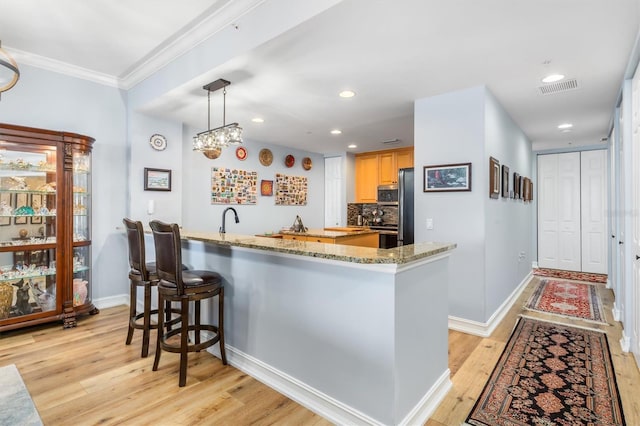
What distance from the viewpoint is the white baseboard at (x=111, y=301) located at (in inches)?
152

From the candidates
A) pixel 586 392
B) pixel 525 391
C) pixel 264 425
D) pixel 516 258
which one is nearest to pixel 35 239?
pixel 264 425

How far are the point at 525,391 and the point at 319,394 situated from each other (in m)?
1.38

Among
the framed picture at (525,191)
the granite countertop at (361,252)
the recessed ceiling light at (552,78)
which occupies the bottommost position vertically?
the granite countertop at (361,252)

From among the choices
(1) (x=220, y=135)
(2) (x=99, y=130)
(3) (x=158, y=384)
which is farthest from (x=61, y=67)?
(3) (x=158, y=384)

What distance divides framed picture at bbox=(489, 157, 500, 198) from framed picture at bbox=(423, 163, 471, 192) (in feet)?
0.79

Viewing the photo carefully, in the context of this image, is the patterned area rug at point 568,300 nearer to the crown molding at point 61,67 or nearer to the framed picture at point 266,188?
the framed picture at point 266,188

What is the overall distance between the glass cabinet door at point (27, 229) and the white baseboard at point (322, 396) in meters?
2.25

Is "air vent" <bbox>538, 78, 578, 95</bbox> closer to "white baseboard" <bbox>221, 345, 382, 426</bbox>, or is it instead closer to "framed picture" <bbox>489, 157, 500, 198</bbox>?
"framed picture" <bbox>489, 157, 500, 198</bbox>

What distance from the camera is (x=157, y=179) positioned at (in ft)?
13.4

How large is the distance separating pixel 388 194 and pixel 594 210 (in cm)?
374

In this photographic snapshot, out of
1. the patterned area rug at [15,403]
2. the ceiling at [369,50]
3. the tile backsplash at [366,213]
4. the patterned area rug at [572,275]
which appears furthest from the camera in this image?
the tile backsplash at [366,213]

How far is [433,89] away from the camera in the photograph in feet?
10.5

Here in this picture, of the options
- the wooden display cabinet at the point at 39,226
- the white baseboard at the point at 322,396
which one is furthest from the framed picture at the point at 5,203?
the white baseboard at the point at 322,396

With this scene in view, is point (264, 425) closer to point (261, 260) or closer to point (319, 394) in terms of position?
point (319, 394)
